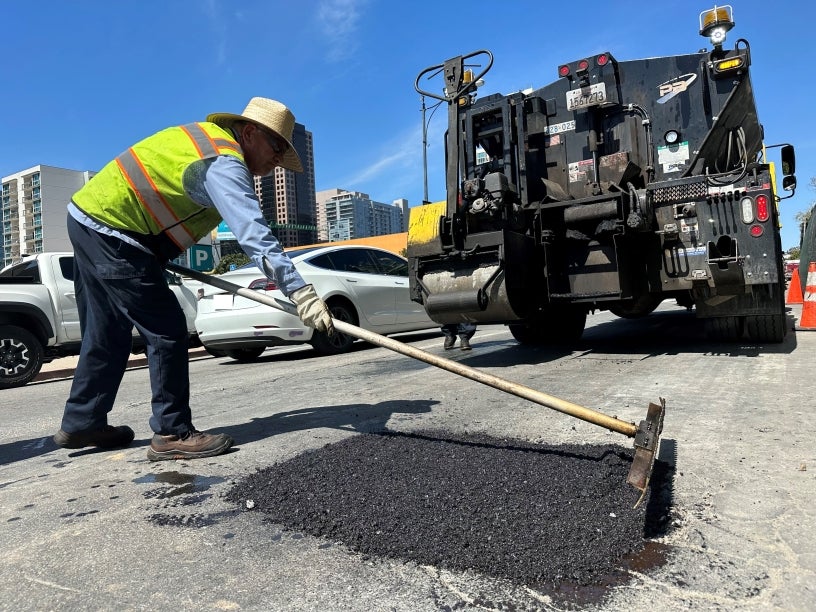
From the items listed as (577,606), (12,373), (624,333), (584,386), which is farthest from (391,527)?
(624,333)

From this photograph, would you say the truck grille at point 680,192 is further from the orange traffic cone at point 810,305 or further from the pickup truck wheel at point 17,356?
the pickup truck wheel at point 17,356

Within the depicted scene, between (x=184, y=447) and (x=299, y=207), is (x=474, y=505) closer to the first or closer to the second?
(x=184, y=447)

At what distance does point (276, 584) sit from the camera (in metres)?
1.66

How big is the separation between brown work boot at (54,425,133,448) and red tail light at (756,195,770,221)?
213 inches

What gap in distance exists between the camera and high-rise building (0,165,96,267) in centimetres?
9075

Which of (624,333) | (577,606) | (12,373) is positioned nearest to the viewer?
(577,606)

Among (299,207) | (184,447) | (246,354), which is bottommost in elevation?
(184,447)

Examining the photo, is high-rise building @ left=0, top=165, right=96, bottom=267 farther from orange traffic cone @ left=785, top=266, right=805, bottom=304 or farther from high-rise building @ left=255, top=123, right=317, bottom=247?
orange traffic cone @ left=785, top=266, right=805, bottom=304

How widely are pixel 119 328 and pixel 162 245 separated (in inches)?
19.8

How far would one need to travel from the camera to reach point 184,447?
2883 mm

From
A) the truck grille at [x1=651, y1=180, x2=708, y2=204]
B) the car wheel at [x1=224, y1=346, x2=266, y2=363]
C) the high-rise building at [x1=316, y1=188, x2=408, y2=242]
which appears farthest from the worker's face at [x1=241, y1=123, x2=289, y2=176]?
the high-rise building at [x1=316, y1=188, x2=408, y2=242]

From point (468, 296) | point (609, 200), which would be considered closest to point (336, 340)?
point (468, 296)

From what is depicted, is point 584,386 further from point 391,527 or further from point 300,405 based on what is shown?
point 391,527

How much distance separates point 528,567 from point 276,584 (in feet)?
2.39
